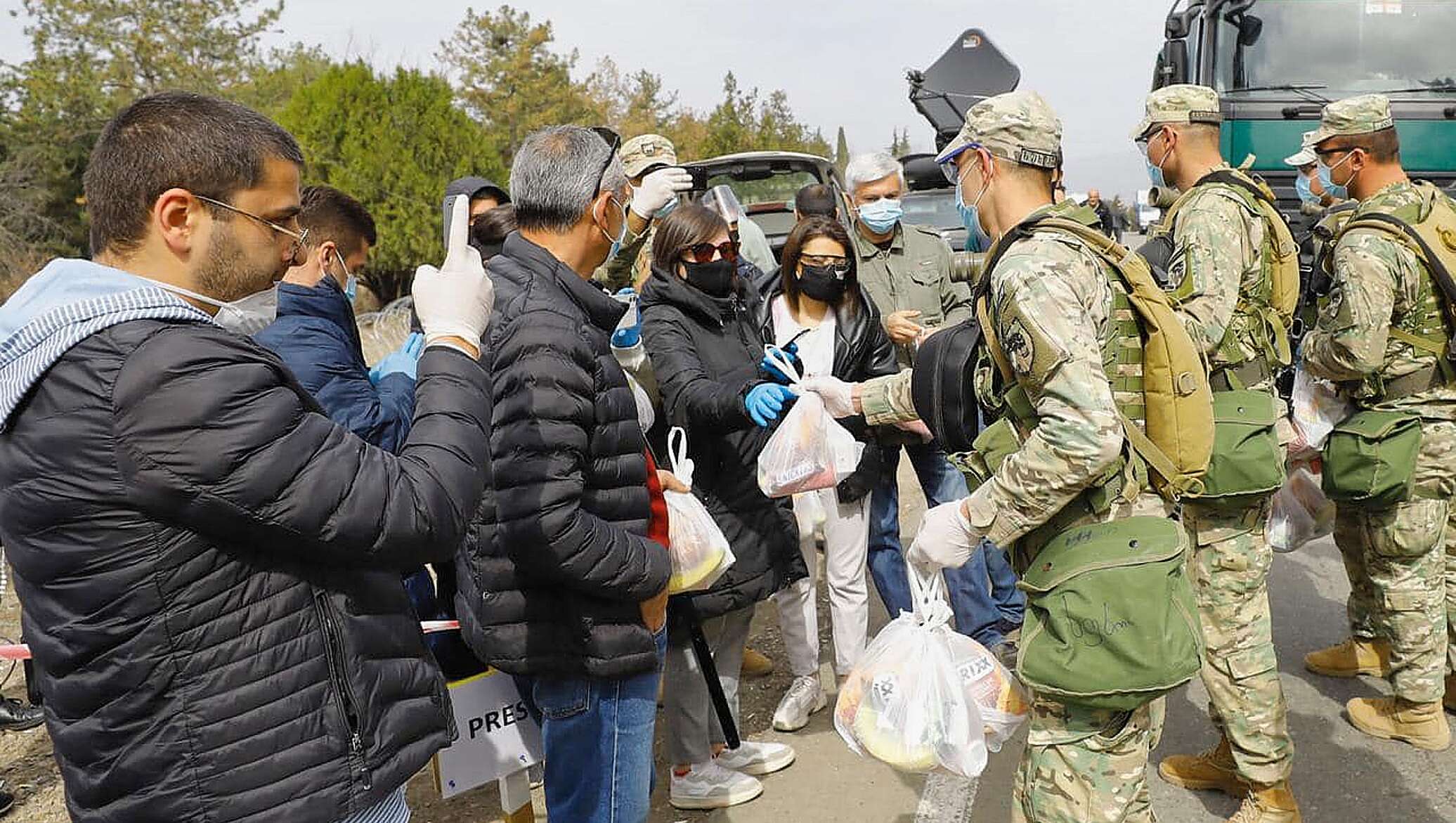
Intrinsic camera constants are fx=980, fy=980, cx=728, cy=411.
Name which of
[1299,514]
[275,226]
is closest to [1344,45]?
[1299,514]

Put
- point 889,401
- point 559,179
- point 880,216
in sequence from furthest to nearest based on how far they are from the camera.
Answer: point 880,216, point 889,401, point 559,179

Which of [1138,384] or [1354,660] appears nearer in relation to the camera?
[1138,384]

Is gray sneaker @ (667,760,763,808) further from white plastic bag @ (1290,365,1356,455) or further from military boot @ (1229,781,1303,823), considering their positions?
white plastic bag @ (1290,365,1356,455)

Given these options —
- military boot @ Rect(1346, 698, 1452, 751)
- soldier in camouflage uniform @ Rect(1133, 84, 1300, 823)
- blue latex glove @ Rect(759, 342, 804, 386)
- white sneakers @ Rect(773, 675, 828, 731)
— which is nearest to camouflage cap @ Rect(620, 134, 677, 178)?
blue latex glove @ Rect(759, 342, 804, 386)

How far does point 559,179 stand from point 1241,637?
8.40 ft

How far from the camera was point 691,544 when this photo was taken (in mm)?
2682

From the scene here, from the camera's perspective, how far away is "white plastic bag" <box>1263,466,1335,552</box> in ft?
13.0

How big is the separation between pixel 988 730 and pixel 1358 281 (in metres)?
2.42

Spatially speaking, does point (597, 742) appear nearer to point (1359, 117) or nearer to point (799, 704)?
point (799, 704)

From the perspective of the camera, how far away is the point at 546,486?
7.18 feet

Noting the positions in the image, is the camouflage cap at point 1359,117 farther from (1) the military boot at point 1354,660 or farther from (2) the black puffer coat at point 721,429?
(2) the black puffer coat at point 721,429

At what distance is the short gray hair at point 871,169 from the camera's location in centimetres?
488

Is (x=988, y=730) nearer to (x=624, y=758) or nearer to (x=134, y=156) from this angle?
(x=624, y=758)

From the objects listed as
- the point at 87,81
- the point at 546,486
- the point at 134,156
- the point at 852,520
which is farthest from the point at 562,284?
the point at 87,81
